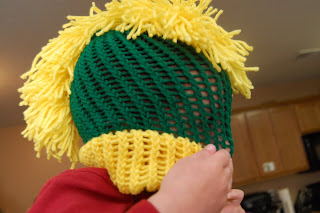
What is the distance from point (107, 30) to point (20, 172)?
3.09 meters

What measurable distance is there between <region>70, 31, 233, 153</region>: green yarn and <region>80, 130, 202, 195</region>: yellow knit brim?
0.05ft

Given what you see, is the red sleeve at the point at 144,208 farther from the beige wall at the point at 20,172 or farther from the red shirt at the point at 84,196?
the beige wall at the point at 20,172

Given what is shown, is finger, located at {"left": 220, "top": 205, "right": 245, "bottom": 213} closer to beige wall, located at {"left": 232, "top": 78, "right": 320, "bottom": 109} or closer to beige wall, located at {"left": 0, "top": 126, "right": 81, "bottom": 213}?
beige wall, located at {"left": 0, "top": 126, "right": 81, "bottom": 213}

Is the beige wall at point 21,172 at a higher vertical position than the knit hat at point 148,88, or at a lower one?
lower

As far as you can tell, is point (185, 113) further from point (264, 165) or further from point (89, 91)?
point (264, 165)

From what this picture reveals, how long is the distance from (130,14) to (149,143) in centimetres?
21

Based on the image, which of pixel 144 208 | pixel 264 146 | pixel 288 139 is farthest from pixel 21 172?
pixel 144 208

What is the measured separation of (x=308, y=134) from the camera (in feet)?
9.86

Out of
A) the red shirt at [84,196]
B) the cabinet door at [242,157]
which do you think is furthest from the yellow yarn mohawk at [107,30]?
the cabinet door at [242,157]

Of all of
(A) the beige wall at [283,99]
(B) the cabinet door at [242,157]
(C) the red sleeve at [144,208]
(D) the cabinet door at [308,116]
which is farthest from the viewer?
(A) the beige wall at [283,99]

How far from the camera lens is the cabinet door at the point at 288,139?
2908 millimetres

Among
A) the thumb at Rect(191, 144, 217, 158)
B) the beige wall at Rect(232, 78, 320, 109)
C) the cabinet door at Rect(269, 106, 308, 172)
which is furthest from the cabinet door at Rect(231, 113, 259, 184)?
the thumb at Rect(191, 144, 217, 158)

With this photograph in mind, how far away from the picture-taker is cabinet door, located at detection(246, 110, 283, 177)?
285 centimetres

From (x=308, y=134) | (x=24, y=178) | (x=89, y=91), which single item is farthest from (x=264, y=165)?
(x=89, y=91)
